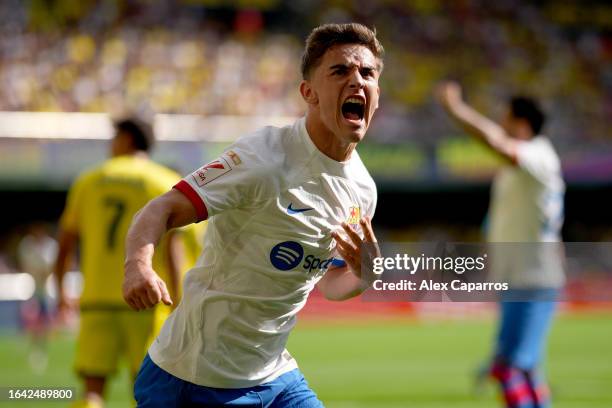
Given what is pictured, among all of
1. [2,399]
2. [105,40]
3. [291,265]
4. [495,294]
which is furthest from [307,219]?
[105,40]

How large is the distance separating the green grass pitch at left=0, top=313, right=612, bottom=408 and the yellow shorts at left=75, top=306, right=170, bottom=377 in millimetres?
3073

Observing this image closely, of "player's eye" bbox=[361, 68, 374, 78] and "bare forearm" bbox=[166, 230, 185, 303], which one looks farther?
"bare forearm" bbox=[166, 230, 185, 303]

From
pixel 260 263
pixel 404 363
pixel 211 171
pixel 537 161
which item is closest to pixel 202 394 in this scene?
pixel 260 263

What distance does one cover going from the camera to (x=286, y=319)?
401 centimetres

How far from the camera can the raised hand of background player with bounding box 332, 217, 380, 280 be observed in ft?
12.7

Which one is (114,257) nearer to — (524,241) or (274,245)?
(524,241)

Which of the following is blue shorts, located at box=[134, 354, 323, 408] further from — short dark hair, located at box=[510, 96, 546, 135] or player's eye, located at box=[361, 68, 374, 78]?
short dark hair, located at box=[510, 96, 546, 135]

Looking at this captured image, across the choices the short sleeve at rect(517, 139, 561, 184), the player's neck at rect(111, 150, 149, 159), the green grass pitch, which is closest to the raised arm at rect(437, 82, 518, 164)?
the short sleeve at rect(517, 139, 561, 184)

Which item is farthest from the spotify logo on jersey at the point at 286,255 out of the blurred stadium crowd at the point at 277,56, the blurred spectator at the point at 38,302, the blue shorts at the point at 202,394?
the blurred stadium crowd at the point at 277,56

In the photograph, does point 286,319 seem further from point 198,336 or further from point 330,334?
point 330,334

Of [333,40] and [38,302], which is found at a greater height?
[38,302]

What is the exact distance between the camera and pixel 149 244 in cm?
332

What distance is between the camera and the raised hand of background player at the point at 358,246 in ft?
12.7

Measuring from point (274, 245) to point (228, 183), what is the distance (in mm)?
348
